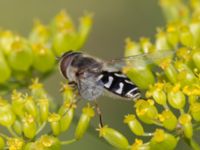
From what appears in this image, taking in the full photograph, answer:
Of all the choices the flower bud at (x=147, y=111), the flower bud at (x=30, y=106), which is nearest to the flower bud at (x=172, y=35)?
the flower bud at (x=147, y=111)

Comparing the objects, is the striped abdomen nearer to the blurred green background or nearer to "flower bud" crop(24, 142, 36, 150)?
"flower bud" crop(24, 142, 36, 150)

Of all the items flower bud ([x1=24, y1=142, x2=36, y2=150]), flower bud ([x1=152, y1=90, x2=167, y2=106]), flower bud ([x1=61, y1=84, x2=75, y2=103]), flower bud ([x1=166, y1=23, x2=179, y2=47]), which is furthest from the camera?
flower bud ([x1=166, y1=23, x2=179, y2=47])

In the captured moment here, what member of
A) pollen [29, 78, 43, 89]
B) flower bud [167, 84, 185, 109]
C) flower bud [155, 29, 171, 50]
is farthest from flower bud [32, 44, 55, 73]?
flower bud [167, 84, 185, 109]

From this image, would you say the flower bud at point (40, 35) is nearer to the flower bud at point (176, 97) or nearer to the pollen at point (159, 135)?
the flower bud at point (176, 97)

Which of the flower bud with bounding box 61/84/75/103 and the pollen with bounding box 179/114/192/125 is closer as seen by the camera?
the pollen with bounding box 179/114/192/125

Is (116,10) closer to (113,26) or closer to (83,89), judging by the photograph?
(113,26)

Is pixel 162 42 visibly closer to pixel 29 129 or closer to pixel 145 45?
pixel 145 45

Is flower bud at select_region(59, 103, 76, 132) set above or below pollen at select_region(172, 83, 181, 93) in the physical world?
below
